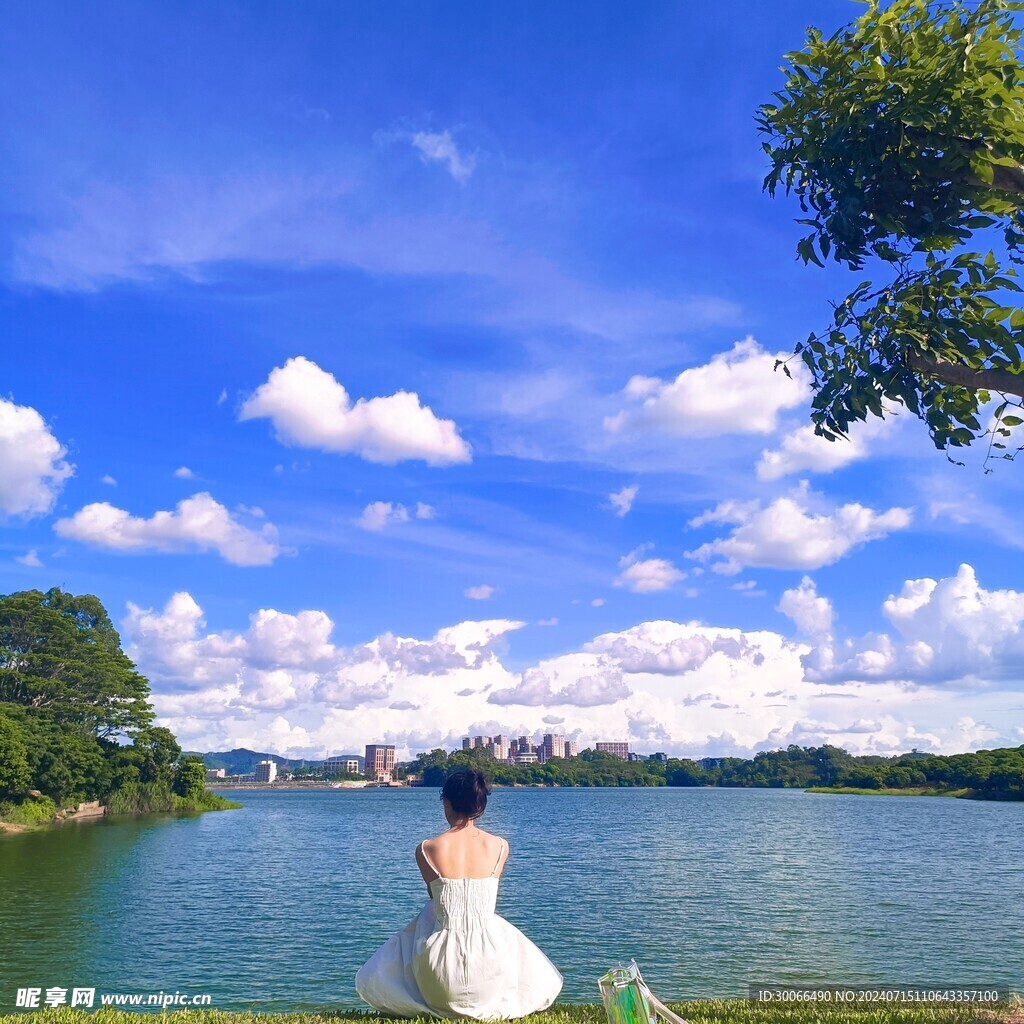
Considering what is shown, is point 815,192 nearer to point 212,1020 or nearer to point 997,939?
point 212,1020

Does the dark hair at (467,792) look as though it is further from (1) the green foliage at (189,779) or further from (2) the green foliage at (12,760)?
(1) the green foliage at (189,779)

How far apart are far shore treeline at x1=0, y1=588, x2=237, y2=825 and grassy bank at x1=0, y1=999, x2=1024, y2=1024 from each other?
5563 cm

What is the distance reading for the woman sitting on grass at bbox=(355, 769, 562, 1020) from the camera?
23.6 feet

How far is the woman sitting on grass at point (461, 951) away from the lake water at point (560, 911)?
985 centimetres

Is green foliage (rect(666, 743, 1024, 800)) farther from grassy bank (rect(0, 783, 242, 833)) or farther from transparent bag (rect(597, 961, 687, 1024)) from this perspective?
transparent bag (rect(597, 961, 687, 1024))

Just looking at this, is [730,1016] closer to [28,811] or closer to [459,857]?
[459,857]

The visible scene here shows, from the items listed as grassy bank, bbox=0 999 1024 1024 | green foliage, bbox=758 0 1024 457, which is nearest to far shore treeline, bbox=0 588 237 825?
grassy bank, bbox=0 999 1024 1024

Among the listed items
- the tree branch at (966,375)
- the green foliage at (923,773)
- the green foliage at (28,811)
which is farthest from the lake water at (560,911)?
the green foliage at (923,773)

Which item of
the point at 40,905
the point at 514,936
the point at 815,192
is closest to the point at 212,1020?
the point at 514,936

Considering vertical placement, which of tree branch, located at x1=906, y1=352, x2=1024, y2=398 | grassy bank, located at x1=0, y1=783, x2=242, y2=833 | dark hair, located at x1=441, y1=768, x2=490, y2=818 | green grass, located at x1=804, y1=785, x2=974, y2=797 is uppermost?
tree branch, located at x1=906, y1=352, x2=1024, y2=398

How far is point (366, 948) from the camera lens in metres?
22.0

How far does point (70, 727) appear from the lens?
67938 millimetres

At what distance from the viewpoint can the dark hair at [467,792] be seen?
24.9ft

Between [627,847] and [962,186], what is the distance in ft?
152
